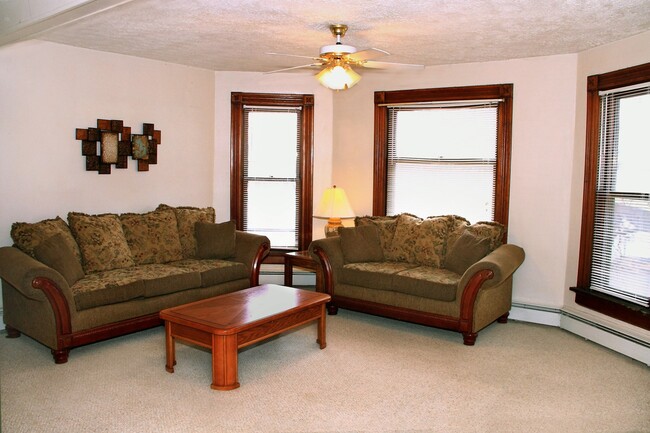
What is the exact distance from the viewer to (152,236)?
5.54m

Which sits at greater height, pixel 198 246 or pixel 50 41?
pixel 50 41

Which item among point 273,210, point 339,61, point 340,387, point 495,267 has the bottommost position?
point 340,387

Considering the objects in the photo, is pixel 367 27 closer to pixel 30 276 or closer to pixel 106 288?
pixel 106 288

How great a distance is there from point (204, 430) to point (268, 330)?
97cm

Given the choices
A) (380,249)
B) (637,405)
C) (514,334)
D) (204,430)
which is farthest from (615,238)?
(204,430)

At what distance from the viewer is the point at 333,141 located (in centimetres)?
672

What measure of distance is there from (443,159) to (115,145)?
10.8ft

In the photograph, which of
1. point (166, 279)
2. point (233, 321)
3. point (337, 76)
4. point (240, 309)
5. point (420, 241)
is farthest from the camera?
point (420, 241)

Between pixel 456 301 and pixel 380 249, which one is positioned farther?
pixel 380 249

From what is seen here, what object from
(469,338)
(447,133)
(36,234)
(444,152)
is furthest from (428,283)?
(36,234)

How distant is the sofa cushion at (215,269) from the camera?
5285 mm

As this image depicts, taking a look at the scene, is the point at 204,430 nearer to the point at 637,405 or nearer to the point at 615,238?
the point at 637,405

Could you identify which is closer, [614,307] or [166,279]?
[614,307]

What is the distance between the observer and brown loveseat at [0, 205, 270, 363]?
4195mm
